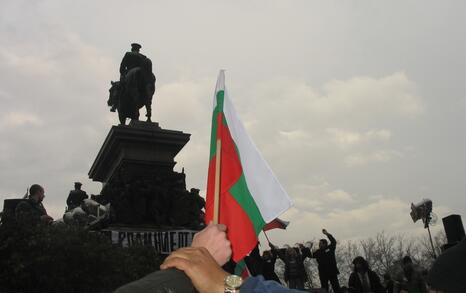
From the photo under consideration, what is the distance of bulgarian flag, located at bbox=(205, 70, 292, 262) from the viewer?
8.86 feet

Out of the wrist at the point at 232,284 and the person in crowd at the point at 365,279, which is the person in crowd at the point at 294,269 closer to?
the person in crowd at the point at 365,279

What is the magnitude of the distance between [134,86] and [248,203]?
14.2 meters

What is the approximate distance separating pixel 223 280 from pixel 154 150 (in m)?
13.3

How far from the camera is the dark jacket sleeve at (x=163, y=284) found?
127 centimetres

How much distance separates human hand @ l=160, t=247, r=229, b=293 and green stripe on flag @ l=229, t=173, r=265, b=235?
1.12 m

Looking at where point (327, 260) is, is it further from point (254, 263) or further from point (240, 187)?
point (240, 187)

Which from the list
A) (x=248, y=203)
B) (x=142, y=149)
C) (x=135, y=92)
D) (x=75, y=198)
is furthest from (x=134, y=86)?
(x=248, y=203)

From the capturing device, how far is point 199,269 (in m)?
1.57

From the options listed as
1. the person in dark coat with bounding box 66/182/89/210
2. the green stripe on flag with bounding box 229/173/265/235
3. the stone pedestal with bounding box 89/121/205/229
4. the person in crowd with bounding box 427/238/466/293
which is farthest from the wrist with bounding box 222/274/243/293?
the person in dark coat with bounding box 66/182/89/210

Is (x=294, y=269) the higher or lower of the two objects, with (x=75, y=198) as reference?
lower

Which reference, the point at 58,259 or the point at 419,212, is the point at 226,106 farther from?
the point at 419,212

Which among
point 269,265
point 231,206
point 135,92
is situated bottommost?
point 231,206

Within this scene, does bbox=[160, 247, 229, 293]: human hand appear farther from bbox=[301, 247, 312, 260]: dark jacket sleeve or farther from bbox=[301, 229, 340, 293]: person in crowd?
bbox=[301, 247, 312, 260]: dark jacket sleeve

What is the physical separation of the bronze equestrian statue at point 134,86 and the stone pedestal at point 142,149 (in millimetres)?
1436
